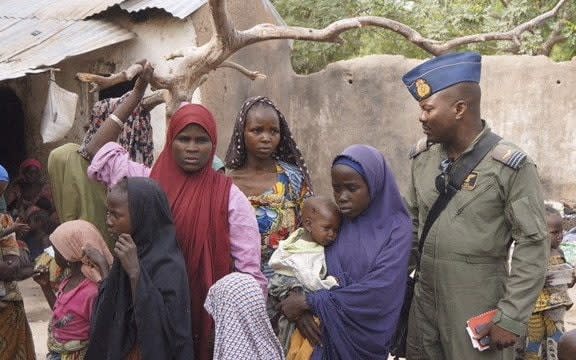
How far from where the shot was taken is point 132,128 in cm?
432

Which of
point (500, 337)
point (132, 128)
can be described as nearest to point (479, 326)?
point (500, 337)

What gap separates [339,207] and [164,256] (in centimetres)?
74

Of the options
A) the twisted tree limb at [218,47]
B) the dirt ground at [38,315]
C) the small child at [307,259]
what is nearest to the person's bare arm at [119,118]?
the small child at [307,259]

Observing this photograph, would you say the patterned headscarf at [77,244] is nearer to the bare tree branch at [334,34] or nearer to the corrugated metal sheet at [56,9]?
the bare tree branch at [334,34]

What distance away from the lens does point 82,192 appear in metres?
3.93

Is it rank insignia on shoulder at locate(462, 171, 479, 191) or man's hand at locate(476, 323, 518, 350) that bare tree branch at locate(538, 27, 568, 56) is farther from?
man's hand at locate(476, 323, 518, 350)

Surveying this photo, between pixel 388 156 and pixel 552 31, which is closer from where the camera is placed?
pixel 388 156

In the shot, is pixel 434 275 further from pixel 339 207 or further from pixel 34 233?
pixel 34 233

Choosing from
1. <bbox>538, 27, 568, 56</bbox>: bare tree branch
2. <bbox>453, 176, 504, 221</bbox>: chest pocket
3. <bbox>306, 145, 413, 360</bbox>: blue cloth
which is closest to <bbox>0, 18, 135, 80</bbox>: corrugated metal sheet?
<bbox>306, 145, 413, 360</bbox>: blue cloth

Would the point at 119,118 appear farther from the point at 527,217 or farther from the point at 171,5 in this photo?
the point at 171,5

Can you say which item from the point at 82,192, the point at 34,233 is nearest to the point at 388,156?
the point at 34,233

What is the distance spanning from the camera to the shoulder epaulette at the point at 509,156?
3.05m

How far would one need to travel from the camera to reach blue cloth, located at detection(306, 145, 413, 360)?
3.11m

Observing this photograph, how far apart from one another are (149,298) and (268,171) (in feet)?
3.41
